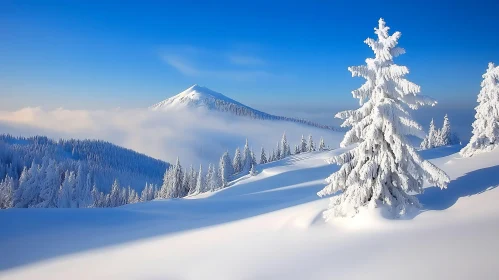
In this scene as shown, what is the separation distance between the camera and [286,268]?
378 inches

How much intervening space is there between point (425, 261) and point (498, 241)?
7.87 ft

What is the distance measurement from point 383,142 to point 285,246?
19.9 feet

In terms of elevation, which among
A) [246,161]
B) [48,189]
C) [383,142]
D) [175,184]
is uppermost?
[246,161]

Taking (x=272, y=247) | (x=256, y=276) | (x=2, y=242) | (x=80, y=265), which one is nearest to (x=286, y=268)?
(x=256, y=276)

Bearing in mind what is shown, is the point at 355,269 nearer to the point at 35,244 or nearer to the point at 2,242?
the point at 35,244

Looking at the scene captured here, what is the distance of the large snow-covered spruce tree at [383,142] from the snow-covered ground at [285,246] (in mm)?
891

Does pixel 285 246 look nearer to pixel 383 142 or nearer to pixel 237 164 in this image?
pixel 383 142

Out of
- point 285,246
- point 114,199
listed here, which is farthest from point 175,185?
point 285,246

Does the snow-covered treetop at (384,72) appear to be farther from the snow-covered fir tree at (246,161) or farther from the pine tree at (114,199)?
the pine tree at (114,199)

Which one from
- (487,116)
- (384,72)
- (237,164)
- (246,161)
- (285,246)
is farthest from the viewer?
(237,164)

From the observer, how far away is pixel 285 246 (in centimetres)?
1131

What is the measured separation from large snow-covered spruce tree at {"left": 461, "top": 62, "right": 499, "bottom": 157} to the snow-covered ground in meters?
14.7

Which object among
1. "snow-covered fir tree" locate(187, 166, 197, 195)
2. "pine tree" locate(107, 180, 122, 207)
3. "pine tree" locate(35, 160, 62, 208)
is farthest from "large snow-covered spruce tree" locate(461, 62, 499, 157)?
"pine tree" locate(35, 160, 62, 208)

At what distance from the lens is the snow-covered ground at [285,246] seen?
859 centimetres
